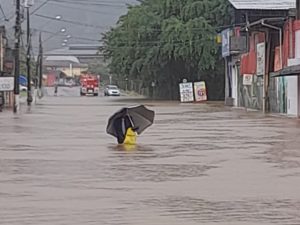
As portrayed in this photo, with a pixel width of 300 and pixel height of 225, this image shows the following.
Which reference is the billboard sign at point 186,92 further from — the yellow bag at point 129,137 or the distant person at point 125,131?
the yellow bag at point 129,137

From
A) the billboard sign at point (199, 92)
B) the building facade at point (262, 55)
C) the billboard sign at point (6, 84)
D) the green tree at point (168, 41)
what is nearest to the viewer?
the building facade at point (262, 55)

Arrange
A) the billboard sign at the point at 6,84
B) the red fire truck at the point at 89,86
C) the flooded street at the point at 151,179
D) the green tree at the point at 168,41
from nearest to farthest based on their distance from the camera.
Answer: the flooded street at the point at 151,179 < the billboard sign at the point at 6,84 < the green tree at the point at 168,41 < the red fire truck at the point at 89,86

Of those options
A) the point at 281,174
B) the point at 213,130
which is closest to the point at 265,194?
the point at 281,174

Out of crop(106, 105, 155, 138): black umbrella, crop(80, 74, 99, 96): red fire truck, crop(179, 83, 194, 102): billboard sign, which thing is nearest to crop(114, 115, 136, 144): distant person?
crop(106, 105, 155, 138): black umbrella

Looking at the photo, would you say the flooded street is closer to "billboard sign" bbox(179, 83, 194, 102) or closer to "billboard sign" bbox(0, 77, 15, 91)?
"billboard sign" bbox(0, 77, 15, 91)

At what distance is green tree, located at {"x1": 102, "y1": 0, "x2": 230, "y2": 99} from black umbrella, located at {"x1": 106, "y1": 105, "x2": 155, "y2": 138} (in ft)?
160

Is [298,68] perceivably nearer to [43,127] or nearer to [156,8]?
[43,127]

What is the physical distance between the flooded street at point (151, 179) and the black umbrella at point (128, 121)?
1.82ft

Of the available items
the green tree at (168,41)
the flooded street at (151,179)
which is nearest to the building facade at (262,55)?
the green tree at (168,41)

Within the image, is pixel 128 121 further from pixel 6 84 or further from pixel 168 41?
pixel 168 41

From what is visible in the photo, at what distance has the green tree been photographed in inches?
2950

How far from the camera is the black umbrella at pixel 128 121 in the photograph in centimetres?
2520

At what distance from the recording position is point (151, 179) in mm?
16719

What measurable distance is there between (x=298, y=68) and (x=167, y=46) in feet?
123
